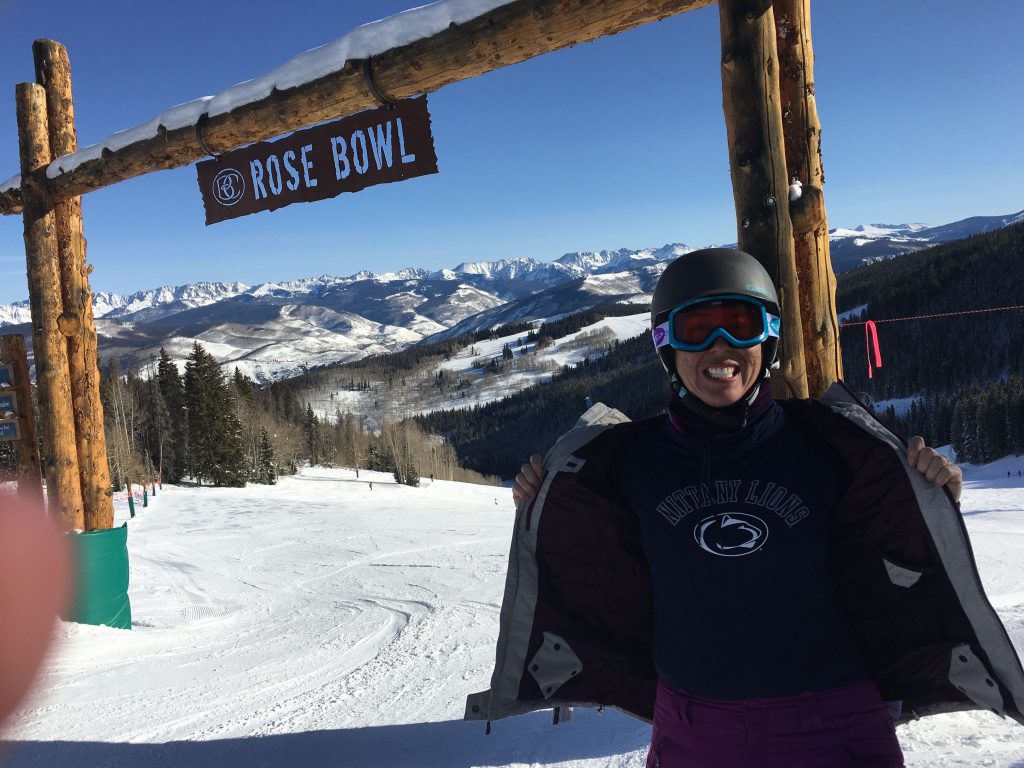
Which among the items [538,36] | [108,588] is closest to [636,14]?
[538,36]

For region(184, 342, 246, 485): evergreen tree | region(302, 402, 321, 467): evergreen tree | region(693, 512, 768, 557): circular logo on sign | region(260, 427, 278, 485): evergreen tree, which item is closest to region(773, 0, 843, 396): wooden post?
region(693, 512, 768, 557): circular logo on sign

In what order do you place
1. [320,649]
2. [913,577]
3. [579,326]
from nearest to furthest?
[913,577]
[320,649]
[579,326]

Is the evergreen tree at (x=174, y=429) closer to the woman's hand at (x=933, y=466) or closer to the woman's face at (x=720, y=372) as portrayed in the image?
the woman's face at (x=720, y=372)

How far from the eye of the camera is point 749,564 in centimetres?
170

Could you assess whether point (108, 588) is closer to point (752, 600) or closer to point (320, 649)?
point (320, 649)

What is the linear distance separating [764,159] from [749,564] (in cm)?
197

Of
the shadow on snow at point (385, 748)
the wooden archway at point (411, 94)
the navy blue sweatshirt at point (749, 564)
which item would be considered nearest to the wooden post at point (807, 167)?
the wooden archway at point (411, 94)

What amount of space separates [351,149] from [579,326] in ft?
598

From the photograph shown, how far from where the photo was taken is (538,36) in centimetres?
354

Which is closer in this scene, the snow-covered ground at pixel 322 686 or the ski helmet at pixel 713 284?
the ski helmet at pixel 713 284

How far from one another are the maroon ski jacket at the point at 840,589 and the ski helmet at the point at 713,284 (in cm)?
24

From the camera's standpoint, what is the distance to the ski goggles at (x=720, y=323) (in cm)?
193

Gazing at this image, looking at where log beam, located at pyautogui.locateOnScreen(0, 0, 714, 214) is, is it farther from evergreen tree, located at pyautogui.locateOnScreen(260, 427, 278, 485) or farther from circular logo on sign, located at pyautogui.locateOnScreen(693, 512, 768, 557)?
evergreen tree, located at pyautogui.locateOnScreen(260, 427, 278, 485)

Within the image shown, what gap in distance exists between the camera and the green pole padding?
5.45 m
